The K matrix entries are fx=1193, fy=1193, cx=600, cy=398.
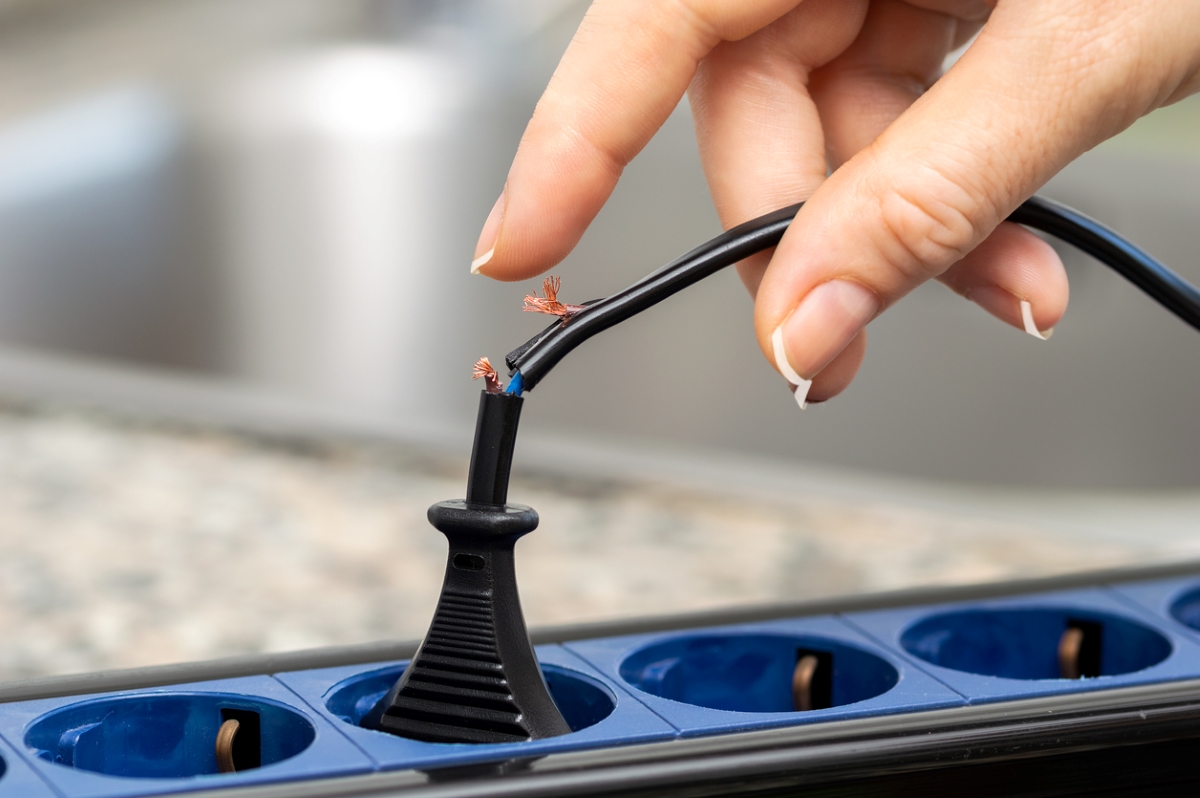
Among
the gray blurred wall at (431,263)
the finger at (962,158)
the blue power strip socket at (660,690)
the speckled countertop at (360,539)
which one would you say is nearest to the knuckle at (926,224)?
the finger at (962,158)

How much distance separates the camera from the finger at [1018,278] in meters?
0.31

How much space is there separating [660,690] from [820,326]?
115mm

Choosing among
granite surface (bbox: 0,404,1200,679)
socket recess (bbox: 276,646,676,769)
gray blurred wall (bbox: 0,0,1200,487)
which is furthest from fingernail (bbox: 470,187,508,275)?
gray blurred wall (bbox: 0,0,1200,487)

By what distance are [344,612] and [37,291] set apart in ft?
1.72

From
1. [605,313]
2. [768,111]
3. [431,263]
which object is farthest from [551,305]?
[431,263]

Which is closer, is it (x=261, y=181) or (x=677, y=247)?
(x=677, y=247)

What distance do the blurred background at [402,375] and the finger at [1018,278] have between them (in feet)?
0.93

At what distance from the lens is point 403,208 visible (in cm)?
87

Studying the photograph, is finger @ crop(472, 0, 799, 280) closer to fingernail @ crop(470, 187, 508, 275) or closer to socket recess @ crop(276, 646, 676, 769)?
fingernail @ crop(470, 187, 508, 275)

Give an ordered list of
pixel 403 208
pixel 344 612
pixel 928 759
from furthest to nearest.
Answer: pixel 403 208 < pixel 344 612 < pixel 928 759

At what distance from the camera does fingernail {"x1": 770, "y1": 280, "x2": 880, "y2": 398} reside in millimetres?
260

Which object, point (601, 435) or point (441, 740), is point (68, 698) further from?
point (601, 435)

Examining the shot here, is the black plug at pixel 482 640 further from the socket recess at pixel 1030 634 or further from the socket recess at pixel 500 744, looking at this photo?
the socket recess at pixel 1030 634

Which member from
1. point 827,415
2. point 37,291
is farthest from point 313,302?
point 827,415
